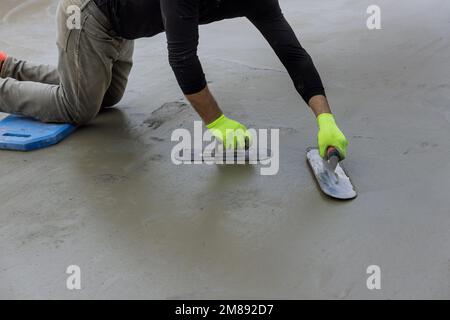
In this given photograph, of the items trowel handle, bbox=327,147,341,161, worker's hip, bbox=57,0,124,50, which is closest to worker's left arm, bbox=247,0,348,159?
trowel handle, bbox=327,147,341,161

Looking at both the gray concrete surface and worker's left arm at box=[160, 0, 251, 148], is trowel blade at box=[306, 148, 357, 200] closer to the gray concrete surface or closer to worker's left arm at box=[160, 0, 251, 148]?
the gray concrete surface

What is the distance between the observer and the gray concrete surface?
5.11ft

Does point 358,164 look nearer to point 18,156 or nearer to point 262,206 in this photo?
point 262,206

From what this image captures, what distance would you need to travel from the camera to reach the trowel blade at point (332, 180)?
1.92m

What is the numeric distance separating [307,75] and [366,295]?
2.94 ft

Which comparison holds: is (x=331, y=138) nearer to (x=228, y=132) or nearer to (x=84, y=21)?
(x=228, y=132)

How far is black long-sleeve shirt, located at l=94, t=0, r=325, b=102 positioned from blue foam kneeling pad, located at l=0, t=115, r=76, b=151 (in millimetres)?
474

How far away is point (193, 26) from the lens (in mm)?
1987

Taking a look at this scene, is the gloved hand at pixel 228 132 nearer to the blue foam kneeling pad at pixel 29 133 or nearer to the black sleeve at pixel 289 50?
the black sleeve at pixel 289 50

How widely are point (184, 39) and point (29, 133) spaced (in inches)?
32.0

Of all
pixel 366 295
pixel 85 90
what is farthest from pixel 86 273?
pixel 85 90

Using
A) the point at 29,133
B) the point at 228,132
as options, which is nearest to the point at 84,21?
the point at 29,133

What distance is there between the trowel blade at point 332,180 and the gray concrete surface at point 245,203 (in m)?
0.03
